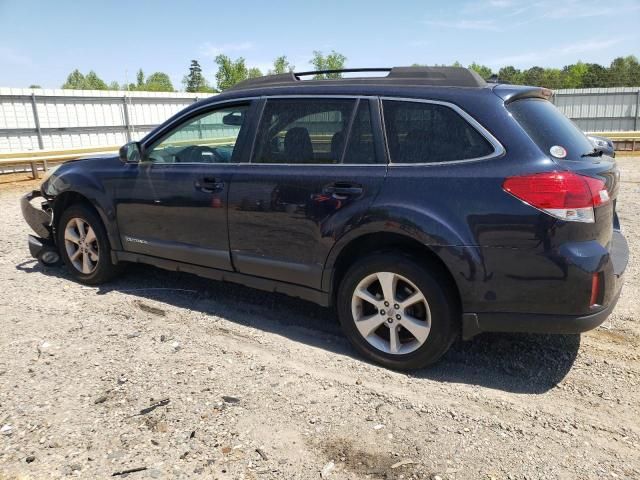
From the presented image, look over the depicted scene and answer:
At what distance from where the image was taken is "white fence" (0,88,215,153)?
1523 cm

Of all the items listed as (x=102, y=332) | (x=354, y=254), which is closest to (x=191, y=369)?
(x=102, y=332)

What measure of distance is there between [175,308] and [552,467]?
128 inches

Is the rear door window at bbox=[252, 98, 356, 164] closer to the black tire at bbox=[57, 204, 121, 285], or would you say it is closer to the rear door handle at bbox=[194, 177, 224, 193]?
the rear door handle at bbox=[194, 177, 224, 193]

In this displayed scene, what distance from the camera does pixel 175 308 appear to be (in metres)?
4.64

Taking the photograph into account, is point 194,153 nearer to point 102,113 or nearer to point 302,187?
point 302,187

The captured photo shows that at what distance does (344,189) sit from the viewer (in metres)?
3.48

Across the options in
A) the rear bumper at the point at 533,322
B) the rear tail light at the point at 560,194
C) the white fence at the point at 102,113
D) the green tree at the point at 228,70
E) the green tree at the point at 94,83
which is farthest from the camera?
the green tree at the point at 94,83

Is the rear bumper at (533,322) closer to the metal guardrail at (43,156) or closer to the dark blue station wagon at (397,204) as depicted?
the dark blue station wagon at (397,204)

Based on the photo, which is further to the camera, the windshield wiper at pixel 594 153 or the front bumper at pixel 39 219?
the front bumper at pixel 39 219

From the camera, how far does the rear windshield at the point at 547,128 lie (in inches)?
121

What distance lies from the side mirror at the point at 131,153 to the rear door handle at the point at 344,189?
6.75ft

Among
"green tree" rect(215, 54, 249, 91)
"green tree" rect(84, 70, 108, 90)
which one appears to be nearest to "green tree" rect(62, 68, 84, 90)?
"green tree" rect(84, 70, 108, 90)

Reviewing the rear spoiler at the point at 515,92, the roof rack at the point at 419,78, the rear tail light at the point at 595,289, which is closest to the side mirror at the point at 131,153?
the roof rack at the point at 419,78

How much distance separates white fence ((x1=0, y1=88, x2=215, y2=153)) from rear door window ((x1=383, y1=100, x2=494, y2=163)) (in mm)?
15088
